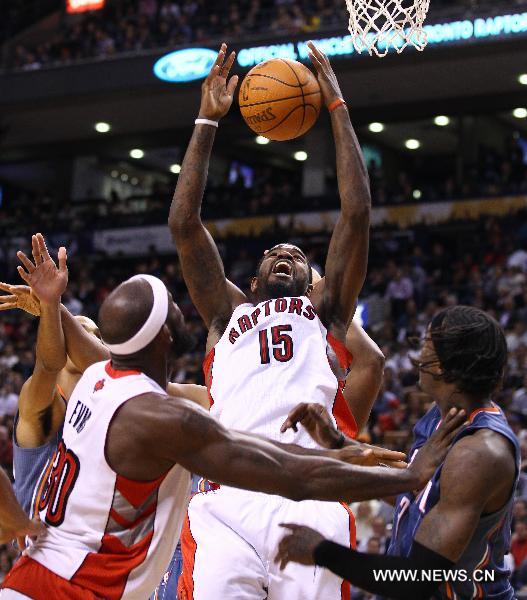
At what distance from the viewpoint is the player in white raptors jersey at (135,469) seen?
10.1ft

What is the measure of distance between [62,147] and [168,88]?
654cm

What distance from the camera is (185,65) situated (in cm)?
1919

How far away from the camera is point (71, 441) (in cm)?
325

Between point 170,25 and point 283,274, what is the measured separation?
55.3ft

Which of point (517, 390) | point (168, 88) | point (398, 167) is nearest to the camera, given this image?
point (517, 390)

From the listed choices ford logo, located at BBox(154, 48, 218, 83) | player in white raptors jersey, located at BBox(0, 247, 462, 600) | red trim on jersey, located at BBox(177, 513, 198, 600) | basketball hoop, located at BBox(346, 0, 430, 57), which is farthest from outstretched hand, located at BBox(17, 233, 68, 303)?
ford logo, located at BBox(154, 48, 218, 83)

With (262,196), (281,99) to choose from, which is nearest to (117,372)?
(281,99)

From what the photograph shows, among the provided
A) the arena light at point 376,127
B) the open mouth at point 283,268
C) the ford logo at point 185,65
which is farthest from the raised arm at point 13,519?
the arena light at point 376,127

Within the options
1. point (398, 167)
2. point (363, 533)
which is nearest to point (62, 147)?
point (398, 167)

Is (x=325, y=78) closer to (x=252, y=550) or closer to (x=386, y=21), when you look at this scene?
(x=252, y=550)

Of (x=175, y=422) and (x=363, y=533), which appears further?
(x=363, y=533)

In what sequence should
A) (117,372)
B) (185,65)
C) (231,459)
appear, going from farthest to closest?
(185,65) < (117,372) < (231,459)

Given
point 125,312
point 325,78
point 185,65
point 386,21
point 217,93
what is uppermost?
point 185,65

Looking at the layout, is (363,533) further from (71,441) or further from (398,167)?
(398,167)
